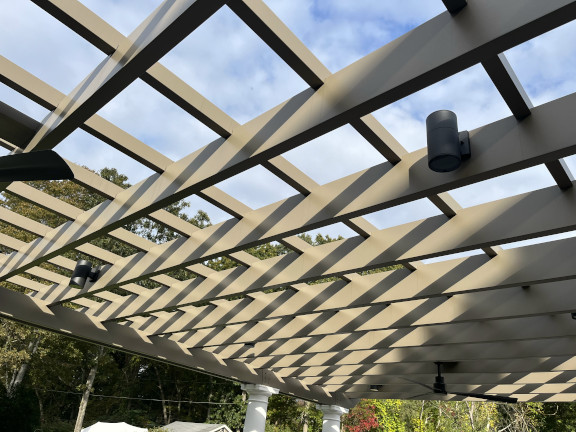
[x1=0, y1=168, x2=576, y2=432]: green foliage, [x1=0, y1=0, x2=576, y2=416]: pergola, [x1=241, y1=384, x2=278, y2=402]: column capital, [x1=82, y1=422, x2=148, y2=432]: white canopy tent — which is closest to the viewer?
[x1=0, y1=0, x2=576, y2=416]: pergola

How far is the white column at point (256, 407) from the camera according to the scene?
9328mm

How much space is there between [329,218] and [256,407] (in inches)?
279

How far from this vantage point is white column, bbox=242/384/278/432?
933cm

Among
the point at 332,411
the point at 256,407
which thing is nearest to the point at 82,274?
the point at 256,407

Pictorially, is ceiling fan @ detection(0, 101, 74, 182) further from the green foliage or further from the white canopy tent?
the green foliage

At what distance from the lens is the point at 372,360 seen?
7602 millimetres

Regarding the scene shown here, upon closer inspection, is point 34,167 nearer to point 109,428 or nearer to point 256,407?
point 256,407

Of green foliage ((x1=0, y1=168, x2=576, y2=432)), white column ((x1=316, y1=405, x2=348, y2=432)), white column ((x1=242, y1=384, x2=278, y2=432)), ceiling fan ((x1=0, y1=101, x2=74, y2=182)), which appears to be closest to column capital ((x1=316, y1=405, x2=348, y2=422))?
white column ((x1=316, y1=405, x2=348, y2=432))

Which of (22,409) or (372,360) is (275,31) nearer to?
(22,409)

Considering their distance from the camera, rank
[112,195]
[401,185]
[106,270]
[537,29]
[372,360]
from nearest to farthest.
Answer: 1. [537,29]
2. [401,185]
3. [112,195]
4. [106,270]
5. [372,360]

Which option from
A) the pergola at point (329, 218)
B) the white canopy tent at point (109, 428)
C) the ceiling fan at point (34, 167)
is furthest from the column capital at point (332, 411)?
the ceiling fan at point (34, 167)

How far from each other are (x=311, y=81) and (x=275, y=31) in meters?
0.40

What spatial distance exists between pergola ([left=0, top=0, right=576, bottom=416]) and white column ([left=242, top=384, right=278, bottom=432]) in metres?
1.72

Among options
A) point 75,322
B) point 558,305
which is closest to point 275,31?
point 558,305
